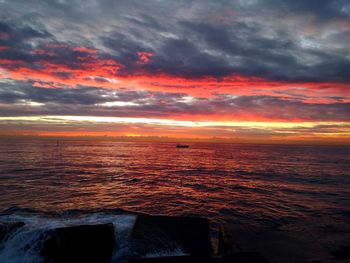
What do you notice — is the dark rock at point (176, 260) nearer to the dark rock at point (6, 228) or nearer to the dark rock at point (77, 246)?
the dark rock at point (77, 246)

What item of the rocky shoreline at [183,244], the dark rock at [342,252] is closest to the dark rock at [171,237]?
the rocky shoreline at [183,244]

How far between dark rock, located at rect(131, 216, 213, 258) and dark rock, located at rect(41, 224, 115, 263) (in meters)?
1.50

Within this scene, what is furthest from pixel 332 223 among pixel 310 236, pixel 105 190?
pixel 105 190

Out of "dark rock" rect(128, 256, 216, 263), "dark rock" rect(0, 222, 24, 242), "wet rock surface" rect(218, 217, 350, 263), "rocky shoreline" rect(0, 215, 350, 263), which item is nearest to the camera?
"dark rock" rect(128, 256, 216, 263)

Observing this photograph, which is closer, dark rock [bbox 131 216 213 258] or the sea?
dark rock [bbox 131 216 213 258]

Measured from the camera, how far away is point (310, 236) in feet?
40.0

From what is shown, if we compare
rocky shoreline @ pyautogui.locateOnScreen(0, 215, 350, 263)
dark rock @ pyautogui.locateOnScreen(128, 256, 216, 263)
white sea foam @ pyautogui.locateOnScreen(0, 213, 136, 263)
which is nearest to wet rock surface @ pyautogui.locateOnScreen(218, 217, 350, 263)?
rocky shoreline @ pyautogui.locateOnScreen(0, 215, 350, 263)

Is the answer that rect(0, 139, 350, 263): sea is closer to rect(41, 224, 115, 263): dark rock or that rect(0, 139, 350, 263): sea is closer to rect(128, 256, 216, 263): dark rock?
rect(41, 224, 115, 263): dark rock

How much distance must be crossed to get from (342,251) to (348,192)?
1990 cm

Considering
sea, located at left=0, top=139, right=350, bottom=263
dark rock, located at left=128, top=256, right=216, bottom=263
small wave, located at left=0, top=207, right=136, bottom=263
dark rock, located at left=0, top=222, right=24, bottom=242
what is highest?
dark rock, located at left=128, top=256, right=216, bottom=263

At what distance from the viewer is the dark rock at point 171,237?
1023 cm

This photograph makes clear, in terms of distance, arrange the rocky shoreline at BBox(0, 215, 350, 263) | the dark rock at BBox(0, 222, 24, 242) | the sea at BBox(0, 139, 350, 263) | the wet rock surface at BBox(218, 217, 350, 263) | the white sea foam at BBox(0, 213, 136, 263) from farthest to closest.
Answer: the sea at BBox(0, 139, 350, 263) < the dark rock at BBox(0, 222, 24, 242) < the white sea foam at BBox(0, 213, 136, 263) < the wet rock surface at BBox(218, 217, 350, 263) < the rocky shoreline at BBox(0, 215, 350, 263)

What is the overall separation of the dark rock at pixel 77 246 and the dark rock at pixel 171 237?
1.50 m

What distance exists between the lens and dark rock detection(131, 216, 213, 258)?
33.6ft
